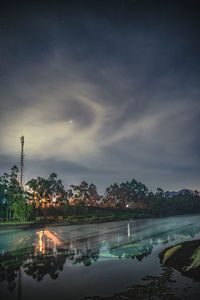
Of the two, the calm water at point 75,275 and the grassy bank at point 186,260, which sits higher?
the grassy bank at point 186,260

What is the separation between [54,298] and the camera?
1175 centimetres

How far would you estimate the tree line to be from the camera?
241 feet

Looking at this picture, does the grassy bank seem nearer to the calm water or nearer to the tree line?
the calm water

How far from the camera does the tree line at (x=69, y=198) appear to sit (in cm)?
7350

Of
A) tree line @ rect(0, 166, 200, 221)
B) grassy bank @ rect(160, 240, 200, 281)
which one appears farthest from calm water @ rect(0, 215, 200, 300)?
tree line @ rect(0, 166, 200, 221)

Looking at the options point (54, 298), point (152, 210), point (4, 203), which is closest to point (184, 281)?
point (54, 298)

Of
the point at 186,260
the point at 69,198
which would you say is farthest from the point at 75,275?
the point at 69,198

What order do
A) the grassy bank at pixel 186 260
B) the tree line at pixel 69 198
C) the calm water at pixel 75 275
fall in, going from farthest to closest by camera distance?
the tree line at pixel 69 198, the grassy bank at pixel 186 260, the calm water at pixel 75 275

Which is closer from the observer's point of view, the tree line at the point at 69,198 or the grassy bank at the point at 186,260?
the grassy bank at the point at 186,260

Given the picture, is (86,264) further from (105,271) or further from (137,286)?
(137,286)

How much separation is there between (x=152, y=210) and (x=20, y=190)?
7647 cm

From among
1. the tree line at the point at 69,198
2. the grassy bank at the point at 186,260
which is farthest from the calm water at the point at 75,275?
the tree line at the point at 69,198

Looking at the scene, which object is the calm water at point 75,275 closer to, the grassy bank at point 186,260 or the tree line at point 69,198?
the grassy bank at point 186,260

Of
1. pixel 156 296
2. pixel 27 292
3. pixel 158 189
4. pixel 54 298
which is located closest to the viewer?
pixel 156 296
